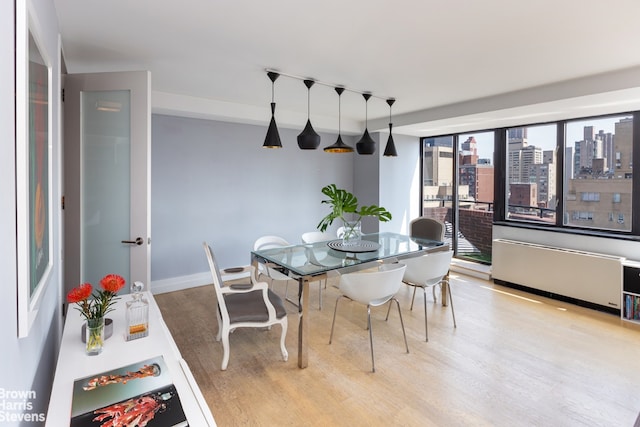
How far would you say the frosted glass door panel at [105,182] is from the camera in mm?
2533

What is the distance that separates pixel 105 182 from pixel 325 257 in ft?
6.25

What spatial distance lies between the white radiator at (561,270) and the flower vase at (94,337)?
4.67m

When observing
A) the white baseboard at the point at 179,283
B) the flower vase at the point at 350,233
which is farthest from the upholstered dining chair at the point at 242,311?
the white baseboard at the point at 179,283

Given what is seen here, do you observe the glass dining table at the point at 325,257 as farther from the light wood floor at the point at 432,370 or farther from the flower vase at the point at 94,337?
the flower vase at the point at 94,337

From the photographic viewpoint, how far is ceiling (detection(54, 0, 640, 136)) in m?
2.01

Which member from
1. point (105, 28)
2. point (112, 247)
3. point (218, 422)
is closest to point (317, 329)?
point (218, 422)

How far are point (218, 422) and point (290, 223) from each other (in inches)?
138

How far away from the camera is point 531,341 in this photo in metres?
3.01

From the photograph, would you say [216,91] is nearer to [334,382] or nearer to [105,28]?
[105,28]

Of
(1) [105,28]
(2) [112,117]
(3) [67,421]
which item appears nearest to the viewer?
(3) [67,421]

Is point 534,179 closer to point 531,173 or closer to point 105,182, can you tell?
point 531,173

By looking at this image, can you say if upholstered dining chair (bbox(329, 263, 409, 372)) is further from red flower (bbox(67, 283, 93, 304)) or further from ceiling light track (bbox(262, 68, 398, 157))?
red flower (bbox(67, 283, 93, 304))

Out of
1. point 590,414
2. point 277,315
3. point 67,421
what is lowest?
point 590,414

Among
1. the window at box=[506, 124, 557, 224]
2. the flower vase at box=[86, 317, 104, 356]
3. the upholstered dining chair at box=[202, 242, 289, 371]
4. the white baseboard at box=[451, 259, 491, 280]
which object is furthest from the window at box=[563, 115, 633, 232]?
the flower vase at box=[86, 317, 104, 356]
